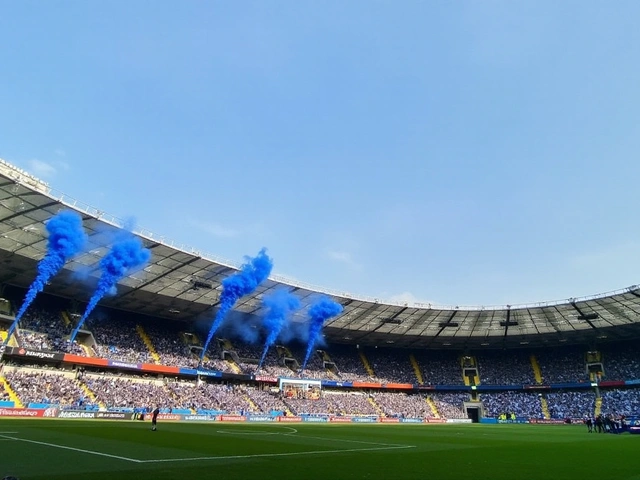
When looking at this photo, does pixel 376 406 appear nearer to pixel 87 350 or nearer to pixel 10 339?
pixel 87 350

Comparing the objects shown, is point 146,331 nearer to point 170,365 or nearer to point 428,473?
point 170,365

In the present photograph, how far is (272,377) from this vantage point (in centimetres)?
5828

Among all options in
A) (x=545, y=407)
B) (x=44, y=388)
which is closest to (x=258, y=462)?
(x=44, y=388)

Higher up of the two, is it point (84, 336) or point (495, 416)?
point (84, 336)

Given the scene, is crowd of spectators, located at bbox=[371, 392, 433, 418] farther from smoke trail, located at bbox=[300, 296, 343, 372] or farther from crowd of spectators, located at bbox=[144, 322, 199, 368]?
crowd of spectators, located at bbox=[144, 322, 199, 368]

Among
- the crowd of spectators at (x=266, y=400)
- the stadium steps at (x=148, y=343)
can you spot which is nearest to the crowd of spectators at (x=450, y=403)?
the crowd of spectators at (x=266, y=400)

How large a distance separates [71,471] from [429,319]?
59.5m

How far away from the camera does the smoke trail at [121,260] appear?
38219 mm

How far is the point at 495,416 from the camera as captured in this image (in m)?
69.0

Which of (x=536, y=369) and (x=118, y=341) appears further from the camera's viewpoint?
(x=536, y=369)

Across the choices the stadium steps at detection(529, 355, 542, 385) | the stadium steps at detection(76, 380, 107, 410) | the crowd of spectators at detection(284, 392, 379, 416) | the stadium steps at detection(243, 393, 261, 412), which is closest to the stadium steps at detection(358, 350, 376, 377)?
the crowd of spectators at detection(284, 392, 379, 416)

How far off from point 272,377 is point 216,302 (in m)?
13.0

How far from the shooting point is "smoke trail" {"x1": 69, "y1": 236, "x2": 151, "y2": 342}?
125 feet

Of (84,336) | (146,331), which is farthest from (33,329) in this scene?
(146,331)
